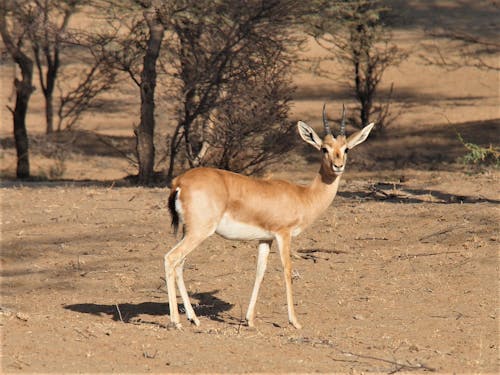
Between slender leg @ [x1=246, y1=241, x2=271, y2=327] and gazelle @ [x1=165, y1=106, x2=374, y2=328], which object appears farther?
slender leg @ [x1=246, y1=241, x2=271, y2=327]

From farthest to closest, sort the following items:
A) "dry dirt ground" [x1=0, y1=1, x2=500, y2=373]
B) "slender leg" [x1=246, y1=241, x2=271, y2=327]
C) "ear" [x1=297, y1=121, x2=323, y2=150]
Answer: "ear" [x1=297, y1=121, x2=323, y2=150] → "slender leg" [x1=246, y1=241, x2=271, y2=327] → "dry dirt ground" [x1=0, y1=1, x2=500, y2=373]

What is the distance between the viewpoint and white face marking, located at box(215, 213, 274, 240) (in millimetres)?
8297

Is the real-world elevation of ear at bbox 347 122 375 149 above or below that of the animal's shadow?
above

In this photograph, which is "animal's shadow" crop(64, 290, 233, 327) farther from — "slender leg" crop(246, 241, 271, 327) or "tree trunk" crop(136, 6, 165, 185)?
"tree trunk" crop(136, 6, 165, 185)

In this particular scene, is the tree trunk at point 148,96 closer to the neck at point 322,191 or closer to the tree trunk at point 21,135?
the tree trunk at point 21,135

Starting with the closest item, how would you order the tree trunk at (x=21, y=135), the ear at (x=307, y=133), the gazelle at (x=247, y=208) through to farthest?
the gazelle at (x=247, y=208), the ear at (x=307, y=133), the tree trunk at (x=21, y=135)

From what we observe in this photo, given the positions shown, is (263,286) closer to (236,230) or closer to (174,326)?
(236,230)

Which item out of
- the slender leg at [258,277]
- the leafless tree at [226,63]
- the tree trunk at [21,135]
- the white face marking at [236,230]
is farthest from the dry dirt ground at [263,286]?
the tree trunk at [21,135]

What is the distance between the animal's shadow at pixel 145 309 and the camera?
892 centimetres

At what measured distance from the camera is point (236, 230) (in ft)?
27.3

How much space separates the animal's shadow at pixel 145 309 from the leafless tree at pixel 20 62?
10971 millimetres

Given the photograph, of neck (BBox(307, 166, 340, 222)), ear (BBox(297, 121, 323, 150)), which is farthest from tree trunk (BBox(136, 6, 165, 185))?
neck (BBox(307, 166, 340, 222))

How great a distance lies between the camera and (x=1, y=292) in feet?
32.6

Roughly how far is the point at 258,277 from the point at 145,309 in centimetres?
133
